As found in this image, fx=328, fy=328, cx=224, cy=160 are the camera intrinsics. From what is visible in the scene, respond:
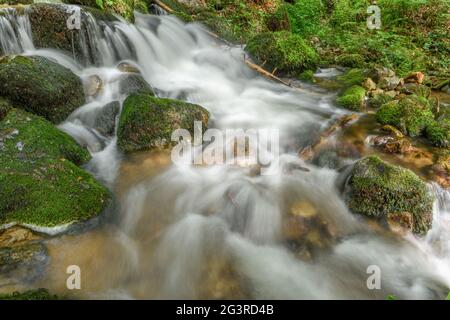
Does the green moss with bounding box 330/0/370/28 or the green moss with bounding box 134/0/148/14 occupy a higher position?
the green moss with bounding box 134/0/148/14

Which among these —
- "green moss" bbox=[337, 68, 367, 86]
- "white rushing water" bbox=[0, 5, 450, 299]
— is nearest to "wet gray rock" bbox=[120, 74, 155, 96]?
"white rushing water" bbox=[0, 5, 450, 299]

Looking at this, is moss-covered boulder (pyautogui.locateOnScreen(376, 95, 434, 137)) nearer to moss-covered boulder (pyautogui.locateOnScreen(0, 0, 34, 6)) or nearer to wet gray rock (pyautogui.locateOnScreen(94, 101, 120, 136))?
wet gray rock (pyautogui.locateOnScreen(94, 101, 120, 136))

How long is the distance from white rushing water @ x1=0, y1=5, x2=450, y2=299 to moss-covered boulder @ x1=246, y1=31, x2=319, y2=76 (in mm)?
2065

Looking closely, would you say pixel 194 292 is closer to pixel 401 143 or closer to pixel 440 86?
pixel 401 143

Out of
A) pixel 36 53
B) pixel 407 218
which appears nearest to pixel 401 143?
pixel 407 218

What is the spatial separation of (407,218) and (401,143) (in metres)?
1.82

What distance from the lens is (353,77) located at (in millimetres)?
8688

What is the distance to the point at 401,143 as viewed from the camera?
18.1ft

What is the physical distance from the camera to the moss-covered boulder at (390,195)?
419 cm

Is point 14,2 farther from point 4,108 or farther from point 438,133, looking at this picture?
point 438,133

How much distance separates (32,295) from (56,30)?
5.70 meters

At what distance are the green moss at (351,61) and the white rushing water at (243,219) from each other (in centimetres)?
321

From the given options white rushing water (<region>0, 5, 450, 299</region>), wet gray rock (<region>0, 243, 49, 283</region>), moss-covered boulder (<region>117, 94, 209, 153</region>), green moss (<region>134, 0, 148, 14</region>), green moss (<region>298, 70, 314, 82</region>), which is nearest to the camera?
wet gray rock (<region>0, 243, 49, 283</region>)

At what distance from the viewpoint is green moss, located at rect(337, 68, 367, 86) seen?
8.33m
